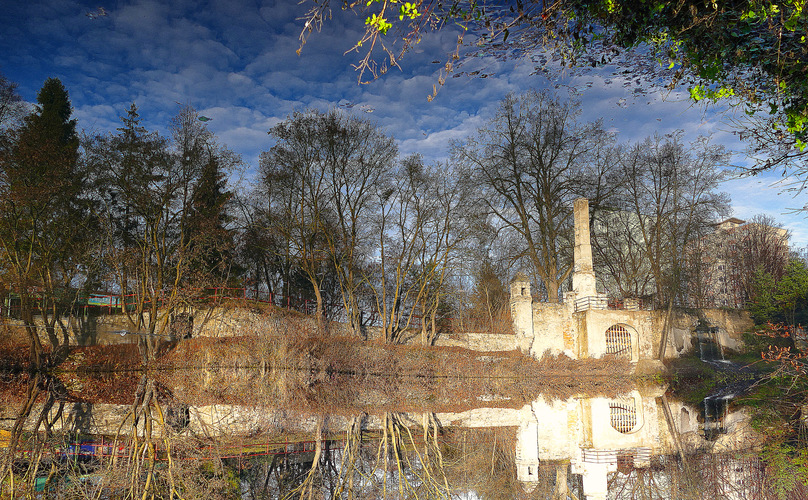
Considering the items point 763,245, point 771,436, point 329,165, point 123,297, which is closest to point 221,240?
point 123,297

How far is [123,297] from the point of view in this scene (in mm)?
18891

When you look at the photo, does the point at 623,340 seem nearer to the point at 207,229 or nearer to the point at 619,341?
the point at 619,341

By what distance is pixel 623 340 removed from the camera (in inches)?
922

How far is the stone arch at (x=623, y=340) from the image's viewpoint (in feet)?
75.7

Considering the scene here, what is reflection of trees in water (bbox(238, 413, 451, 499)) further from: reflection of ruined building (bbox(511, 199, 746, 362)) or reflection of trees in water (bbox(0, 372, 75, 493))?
reflection of ruined building (bbox(511, 199, 746, 362))

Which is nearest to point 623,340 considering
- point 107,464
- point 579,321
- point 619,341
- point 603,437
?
point 619,341

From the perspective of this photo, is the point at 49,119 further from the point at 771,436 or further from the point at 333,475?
the point at 771,436

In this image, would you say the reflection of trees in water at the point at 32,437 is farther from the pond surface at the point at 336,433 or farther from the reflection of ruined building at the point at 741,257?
the reflection of ruined building at the point at 741,257

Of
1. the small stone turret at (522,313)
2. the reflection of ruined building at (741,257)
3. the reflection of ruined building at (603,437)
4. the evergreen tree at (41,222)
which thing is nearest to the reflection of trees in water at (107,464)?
the reflection of ruined building at (603,437)

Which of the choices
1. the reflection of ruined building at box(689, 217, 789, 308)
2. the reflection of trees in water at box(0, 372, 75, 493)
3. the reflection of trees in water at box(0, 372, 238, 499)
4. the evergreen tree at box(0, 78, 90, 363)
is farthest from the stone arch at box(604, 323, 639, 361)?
the evergreen tree at box(0, 78, 90, 363)

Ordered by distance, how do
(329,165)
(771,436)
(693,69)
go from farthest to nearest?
1. (329,165)
2. (771,436)
3. (693,69)

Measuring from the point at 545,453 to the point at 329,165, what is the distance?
1576 cm

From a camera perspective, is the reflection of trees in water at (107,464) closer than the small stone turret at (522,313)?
Yes

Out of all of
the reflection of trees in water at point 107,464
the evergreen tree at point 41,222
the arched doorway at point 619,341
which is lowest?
the reflection of trees in water at point 107,464
